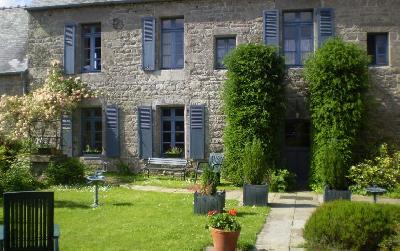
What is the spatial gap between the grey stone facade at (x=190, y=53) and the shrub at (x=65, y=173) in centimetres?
213

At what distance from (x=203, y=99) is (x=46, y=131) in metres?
5.70

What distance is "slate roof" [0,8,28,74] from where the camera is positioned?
637 inches

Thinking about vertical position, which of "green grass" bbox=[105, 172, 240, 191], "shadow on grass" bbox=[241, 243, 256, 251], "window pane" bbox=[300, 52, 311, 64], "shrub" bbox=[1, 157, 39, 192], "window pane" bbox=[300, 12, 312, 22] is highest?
"window pane" bbox=[300, 12, 312, 22]

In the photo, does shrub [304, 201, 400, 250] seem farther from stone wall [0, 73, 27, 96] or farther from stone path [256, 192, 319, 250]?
stone wall [0, 73, 27, 96]

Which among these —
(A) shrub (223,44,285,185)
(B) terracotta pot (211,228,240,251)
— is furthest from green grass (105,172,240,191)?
(B) terracotta pot (211,228,240,251)

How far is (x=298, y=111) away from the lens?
13.4 meters

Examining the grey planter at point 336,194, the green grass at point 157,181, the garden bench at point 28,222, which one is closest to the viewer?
the garden bench at point 28,222

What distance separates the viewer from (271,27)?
45.0 ft

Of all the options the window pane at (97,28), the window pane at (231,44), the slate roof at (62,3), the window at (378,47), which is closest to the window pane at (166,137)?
the window pane at (231,44)

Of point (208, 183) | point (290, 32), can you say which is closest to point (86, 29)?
point (290, 32)

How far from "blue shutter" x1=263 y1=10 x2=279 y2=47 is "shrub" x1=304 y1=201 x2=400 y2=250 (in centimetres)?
826

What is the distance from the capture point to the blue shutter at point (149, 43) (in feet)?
48.0

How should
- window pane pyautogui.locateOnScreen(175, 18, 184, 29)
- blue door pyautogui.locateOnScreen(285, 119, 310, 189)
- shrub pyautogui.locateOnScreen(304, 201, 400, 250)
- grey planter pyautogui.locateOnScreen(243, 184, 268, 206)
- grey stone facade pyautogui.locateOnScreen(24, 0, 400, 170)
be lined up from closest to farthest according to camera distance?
shrub pyautogui.locateOnScreen(304, 201, 400, 250)
grey planter pyautogui.locateOnScreen(243, 184, 268, 206)
grey stone facade pyautogui.locateOnScreen(24, 0, 400, 170)
blue door pyautogui.locateOnScreen(285, 119, 310, 189)
window pane pyautogui.locateOnScreen(175, 18, 184, 29)

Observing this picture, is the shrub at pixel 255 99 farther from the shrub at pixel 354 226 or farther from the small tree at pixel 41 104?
the shrub at pixel 354 226
